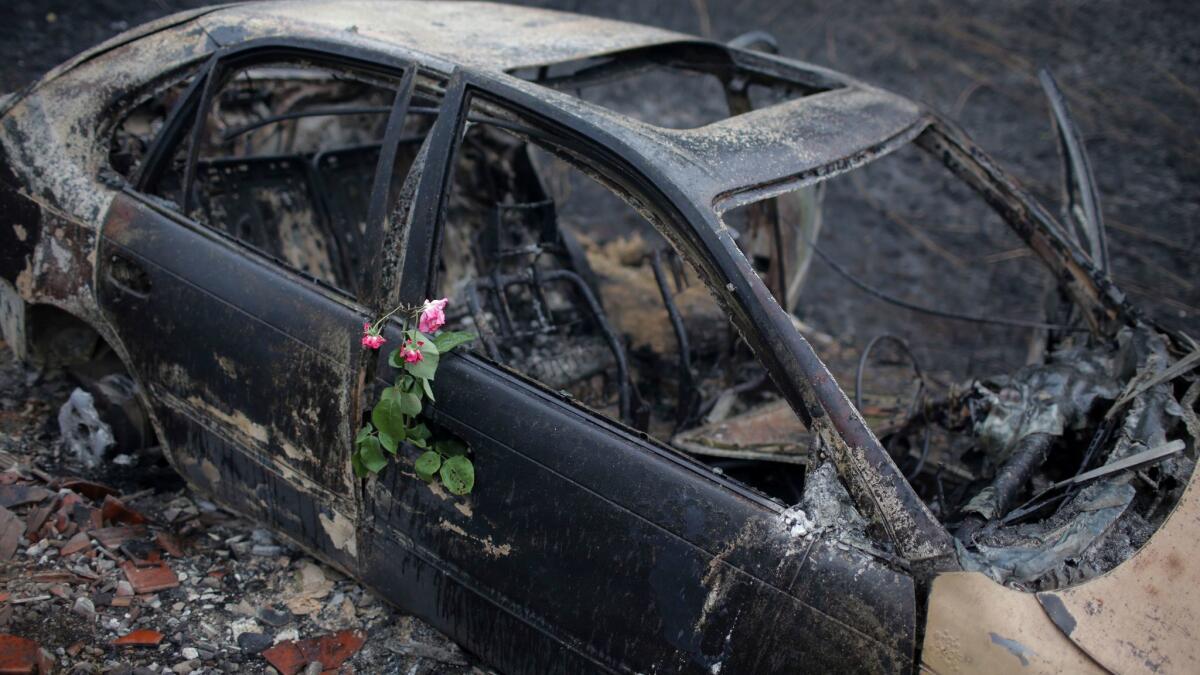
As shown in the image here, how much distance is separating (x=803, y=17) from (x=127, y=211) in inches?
240

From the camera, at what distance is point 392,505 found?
245cm

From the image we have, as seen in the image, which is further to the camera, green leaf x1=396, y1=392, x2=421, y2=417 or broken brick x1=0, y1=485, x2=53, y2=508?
broken brick x1=0, y1=485, x2=53, y2=508

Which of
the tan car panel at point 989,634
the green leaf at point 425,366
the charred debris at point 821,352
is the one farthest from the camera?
the green leaf at point 425,366

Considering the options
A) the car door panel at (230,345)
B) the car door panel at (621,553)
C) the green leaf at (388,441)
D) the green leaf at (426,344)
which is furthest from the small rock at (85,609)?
the green leaf at (426,344)

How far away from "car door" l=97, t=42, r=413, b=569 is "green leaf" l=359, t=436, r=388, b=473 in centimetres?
8

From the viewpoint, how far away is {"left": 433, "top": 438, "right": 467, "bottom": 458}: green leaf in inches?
91.1

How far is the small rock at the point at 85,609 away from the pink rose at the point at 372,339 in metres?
1.14

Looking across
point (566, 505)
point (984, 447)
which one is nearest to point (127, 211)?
point (566, 505)

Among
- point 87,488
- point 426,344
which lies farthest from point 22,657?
point 426,344

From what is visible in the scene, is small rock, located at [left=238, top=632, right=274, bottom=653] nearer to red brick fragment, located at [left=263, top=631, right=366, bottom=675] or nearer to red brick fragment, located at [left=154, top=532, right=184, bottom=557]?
red brick fragment, located at [left=263, top=631, right=366, bottom=675]

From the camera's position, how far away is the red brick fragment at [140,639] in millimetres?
2557

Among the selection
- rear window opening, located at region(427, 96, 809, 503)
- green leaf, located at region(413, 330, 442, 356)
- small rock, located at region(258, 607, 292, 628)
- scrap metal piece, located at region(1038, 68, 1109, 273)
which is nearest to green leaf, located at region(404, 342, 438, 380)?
green leaf, located at region(413, 330, 442, 356)

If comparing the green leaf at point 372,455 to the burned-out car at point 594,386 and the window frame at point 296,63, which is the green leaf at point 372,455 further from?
the window frame at point 296,63

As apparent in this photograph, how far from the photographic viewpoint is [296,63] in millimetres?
2797
